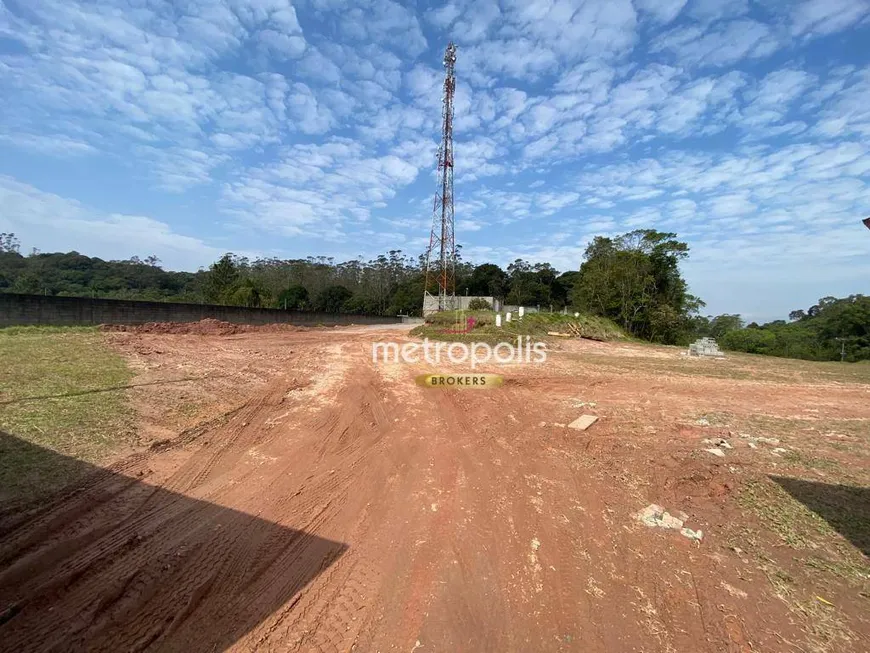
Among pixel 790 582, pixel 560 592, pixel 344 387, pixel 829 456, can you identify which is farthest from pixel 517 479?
pixel 344 387

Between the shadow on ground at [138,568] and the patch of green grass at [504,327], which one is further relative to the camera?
the patch of green grass at [504,327]

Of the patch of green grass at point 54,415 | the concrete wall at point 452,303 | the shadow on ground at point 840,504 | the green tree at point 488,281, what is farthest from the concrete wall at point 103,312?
the green tree at point 488,281

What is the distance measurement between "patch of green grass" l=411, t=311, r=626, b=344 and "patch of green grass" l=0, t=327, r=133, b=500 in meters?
13.3

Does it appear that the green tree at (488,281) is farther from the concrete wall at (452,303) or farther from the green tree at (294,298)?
the green tree at (294,298)

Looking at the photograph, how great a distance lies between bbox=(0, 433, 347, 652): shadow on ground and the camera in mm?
2180

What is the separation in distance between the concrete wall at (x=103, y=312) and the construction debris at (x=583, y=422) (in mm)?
17633

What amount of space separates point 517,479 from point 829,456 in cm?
408

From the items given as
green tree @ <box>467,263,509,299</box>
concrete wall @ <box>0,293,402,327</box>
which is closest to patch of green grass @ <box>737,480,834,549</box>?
concrete wall @ <box>0,293,402,327</box>

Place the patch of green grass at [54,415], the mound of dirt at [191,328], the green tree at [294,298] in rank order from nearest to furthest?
1. the patch of green grass at [54,415]
2. the mound of dirt at [191,328]
3. the green tree at [294,298]

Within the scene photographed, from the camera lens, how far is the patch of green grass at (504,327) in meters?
19.1

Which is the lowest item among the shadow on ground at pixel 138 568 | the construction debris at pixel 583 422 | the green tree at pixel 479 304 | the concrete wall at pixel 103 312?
the shadow on ground at pixel 138 568

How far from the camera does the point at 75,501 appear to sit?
335 centimetres

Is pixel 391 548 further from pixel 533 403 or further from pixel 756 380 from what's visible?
pixel 756 380

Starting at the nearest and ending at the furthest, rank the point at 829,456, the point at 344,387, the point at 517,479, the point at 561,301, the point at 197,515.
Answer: the point at 197,515 < the point at 517,479 < the point at 829,456 < the point at 344,387 < the point at 561,301
